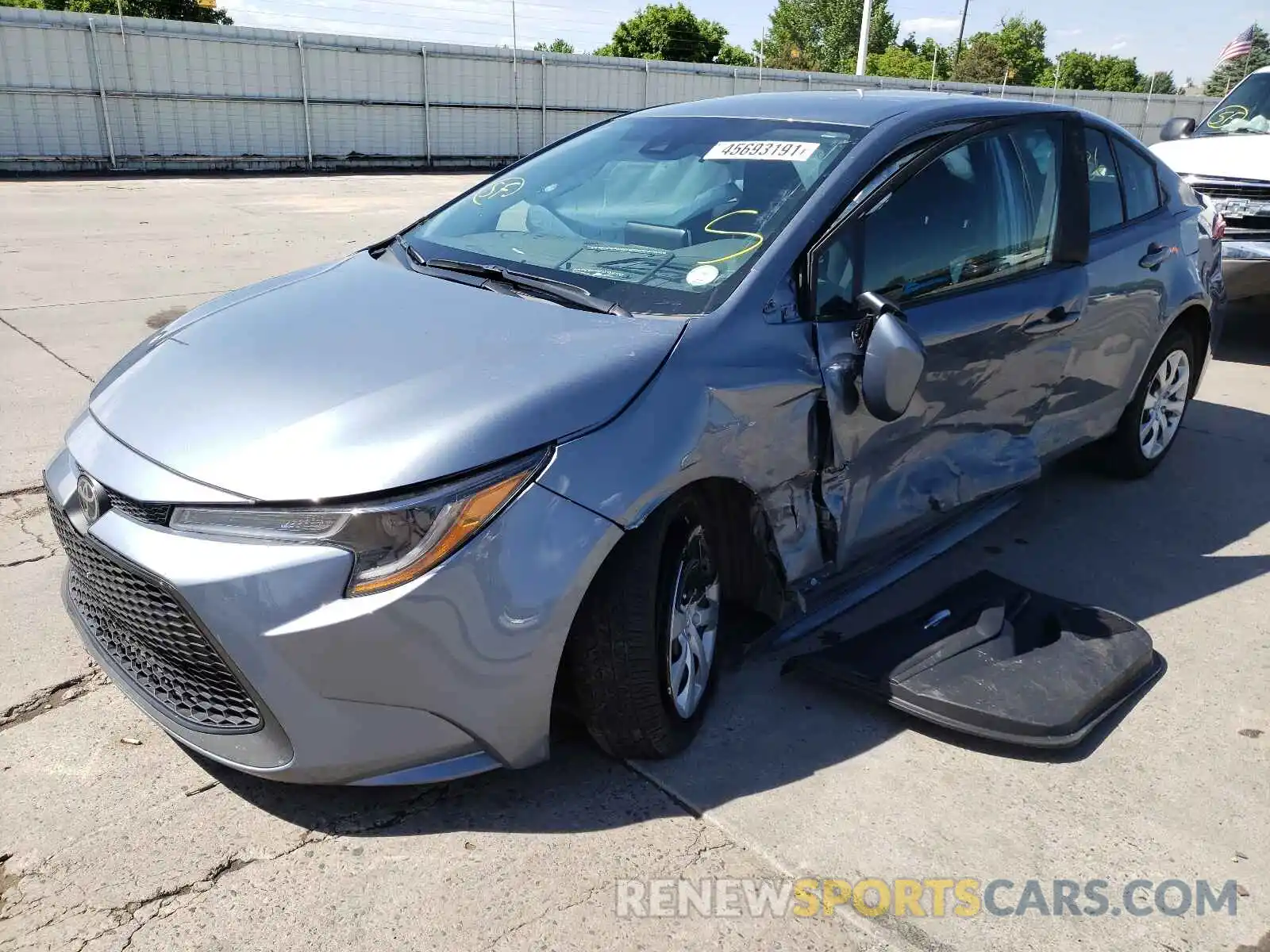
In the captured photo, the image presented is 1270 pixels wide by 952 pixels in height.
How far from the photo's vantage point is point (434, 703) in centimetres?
226

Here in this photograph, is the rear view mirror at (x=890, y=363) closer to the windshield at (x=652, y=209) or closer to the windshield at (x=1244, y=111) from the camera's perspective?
the windshield at (x=652, y=209)

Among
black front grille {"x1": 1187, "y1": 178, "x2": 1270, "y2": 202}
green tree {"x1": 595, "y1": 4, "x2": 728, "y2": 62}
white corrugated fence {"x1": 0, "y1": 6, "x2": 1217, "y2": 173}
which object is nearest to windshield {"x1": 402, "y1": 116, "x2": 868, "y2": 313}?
black front grille {"x1": 1187, "y1": 178, "x2": 1270, "y2": 202}

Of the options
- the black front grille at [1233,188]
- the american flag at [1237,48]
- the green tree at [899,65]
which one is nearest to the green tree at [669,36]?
the green tree at [899,65]

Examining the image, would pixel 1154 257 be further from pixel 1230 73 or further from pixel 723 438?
pixel 1230 73

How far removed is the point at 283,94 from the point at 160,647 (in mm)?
21133

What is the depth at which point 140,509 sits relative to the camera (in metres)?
2.32

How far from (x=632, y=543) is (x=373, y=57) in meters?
22.2

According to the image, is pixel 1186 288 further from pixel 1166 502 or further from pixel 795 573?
pixel 795 573

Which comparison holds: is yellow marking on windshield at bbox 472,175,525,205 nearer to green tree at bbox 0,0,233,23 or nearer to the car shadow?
the car shadow

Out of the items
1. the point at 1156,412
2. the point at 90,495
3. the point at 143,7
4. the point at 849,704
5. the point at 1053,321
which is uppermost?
the point at 143,7

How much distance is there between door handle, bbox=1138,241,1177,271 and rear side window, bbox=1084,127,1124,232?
0.19m

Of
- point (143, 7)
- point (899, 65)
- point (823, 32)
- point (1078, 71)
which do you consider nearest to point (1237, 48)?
point (143, 7)

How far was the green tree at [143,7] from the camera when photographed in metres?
38.5

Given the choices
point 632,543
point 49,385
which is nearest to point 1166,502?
point 632,543
